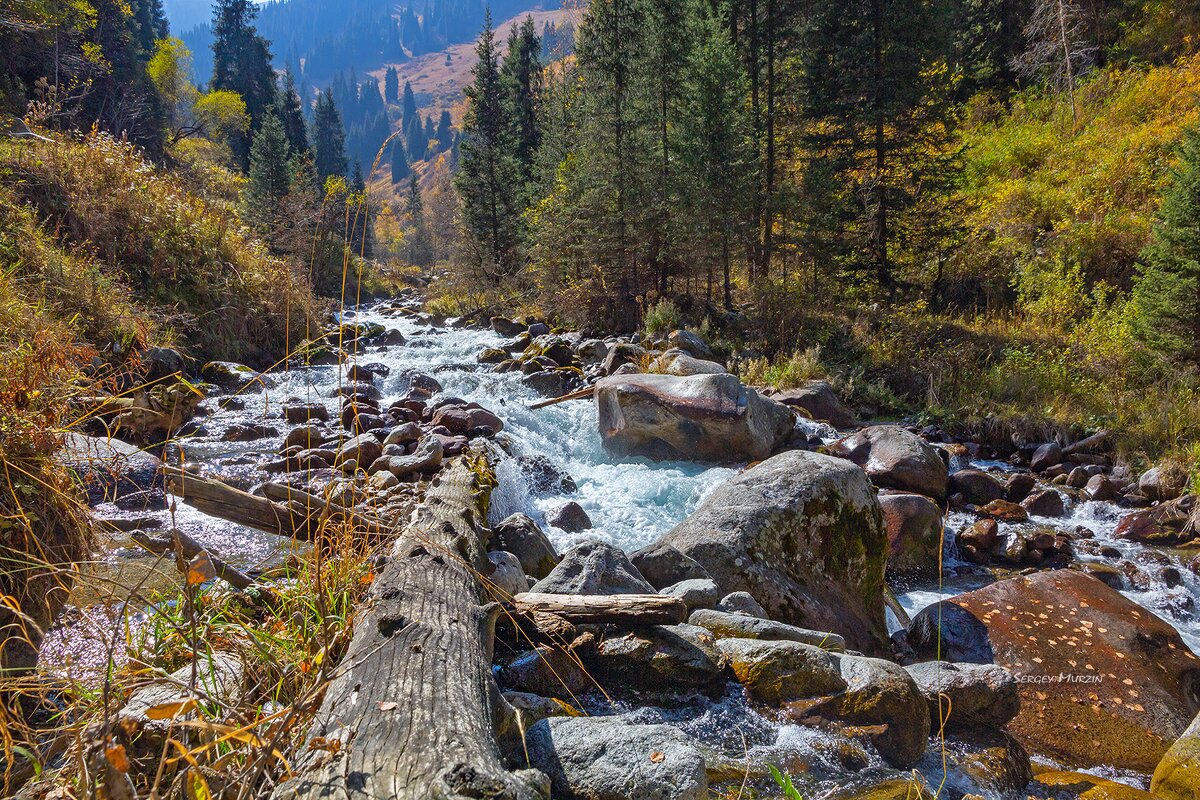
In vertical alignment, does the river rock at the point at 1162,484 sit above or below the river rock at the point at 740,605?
below

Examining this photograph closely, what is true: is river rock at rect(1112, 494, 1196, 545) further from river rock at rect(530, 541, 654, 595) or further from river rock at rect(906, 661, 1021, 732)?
river rock at rect(530, 541, 654, 595)

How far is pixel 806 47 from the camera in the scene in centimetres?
1517

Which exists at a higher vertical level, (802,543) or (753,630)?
(753,630)

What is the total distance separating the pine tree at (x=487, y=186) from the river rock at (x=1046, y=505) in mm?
21825

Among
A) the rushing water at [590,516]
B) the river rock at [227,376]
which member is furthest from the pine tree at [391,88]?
the rushing water at [590,516]

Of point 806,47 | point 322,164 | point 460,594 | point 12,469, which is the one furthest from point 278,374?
point 322,164

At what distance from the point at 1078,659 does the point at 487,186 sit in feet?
88.4

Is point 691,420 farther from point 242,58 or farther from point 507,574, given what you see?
point 242,58

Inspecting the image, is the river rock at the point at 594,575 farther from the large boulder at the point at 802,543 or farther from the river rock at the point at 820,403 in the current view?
the river rock at the point at 820,403

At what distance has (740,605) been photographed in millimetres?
4109

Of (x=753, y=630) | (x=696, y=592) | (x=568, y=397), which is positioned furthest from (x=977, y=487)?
(x=568, y=397)

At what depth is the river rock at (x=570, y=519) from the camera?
666 centimetres

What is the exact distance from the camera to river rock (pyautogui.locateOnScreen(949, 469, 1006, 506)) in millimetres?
7781

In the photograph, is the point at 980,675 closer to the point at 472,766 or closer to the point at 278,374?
the point at 472,766
